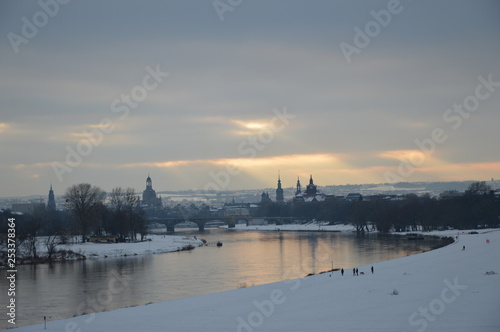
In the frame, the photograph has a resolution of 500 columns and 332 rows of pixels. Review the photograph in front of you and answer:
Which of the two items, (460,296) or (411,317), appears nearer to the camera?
(411,317)

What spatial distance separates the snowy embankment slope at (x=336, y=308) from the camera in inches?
996

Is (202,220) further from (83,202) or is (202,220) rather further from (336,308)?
(336,308)

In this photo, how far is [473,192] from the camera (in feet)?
389

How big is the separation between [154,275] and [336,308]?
2412cm

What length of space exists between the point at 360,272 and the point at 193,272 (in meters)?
15.3

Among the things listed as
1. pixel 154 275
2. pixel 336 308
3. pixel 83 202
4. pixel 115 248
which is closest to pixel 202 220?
pixel 83 202

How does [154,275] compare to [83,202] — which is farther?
[83,202]

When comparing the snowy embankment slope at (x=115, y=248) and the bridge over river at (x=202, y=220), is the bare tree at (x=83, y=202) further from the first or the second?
the bridge over river at (x=202, y=220)

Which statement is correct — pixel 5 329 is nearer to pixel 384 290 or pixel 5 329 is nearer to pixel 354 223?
pixel 384 290

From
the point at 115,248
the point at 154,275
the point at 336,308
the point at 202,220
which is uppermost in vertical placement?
the point at 202,220

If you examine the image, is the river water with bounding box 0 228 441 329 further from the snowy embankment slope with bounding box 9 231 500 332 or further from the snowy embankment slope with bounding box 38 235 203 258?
the snowy embankment slope with bounding box 9 231 500 332

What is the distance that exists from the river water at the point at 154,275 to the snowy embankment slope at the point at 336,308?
511cm

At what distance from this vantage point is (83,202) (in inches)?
3403

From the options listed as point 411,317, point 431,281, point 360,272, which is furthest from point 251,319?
point 360,272
